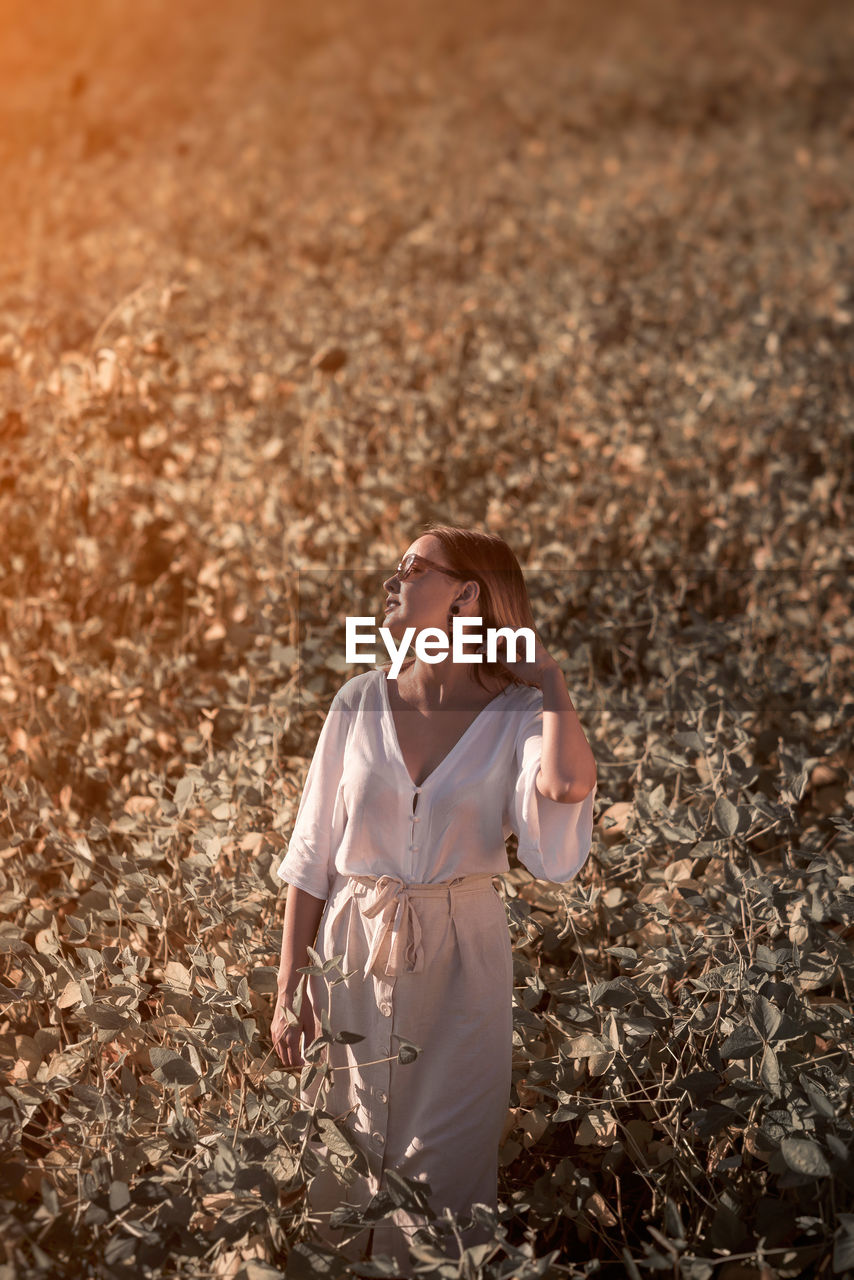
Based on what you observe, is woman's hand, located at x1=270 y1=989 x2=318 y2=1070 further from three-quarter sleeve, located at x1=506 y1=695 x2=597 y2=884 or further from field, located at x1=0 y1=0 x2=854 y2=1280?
three-quarter sleeve, located at x1=506 y1=695 x2=597 y2=884

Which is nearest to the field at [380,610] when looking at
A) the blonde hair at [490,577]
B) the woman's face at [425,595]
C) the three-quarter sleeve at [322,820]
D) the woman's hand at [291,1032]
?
the woman's hand at [291,1032]

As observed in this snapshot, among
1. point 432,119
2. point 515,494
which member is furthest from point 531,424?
point 432,119

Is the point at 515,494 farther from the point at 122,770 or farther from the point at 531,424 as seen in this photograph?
the point at 122,770

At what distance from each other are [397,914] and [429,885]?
8cm

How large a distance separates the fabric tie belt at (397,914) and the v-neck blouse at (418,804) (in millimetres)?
21

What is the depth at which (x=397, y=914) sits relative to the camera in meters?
2.09

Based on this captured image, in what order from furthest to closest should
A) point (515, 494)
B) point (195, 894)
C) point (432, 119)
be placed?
point (432, 119), point (515, 494), point (195, 894)

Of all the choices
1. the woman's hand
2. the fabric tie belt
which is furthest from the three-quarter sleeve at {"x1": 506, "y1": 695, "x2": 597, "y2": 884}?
the woman's hand

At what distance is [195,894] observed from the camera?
2500 mm

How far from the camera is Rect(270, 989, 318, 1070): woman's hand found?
2133 mm

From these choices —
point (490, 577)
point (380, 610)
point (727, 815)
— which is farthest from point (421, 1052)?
point (380, 610)

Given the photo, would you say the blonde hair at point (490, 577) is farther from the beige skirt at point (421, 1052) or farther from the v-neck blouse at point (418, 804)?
the beige skirt at point (421, 1052)

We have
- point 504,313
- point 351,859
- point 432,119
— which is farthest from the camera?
point 432,119

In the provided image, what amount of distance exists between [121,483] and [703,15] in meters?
18.5
